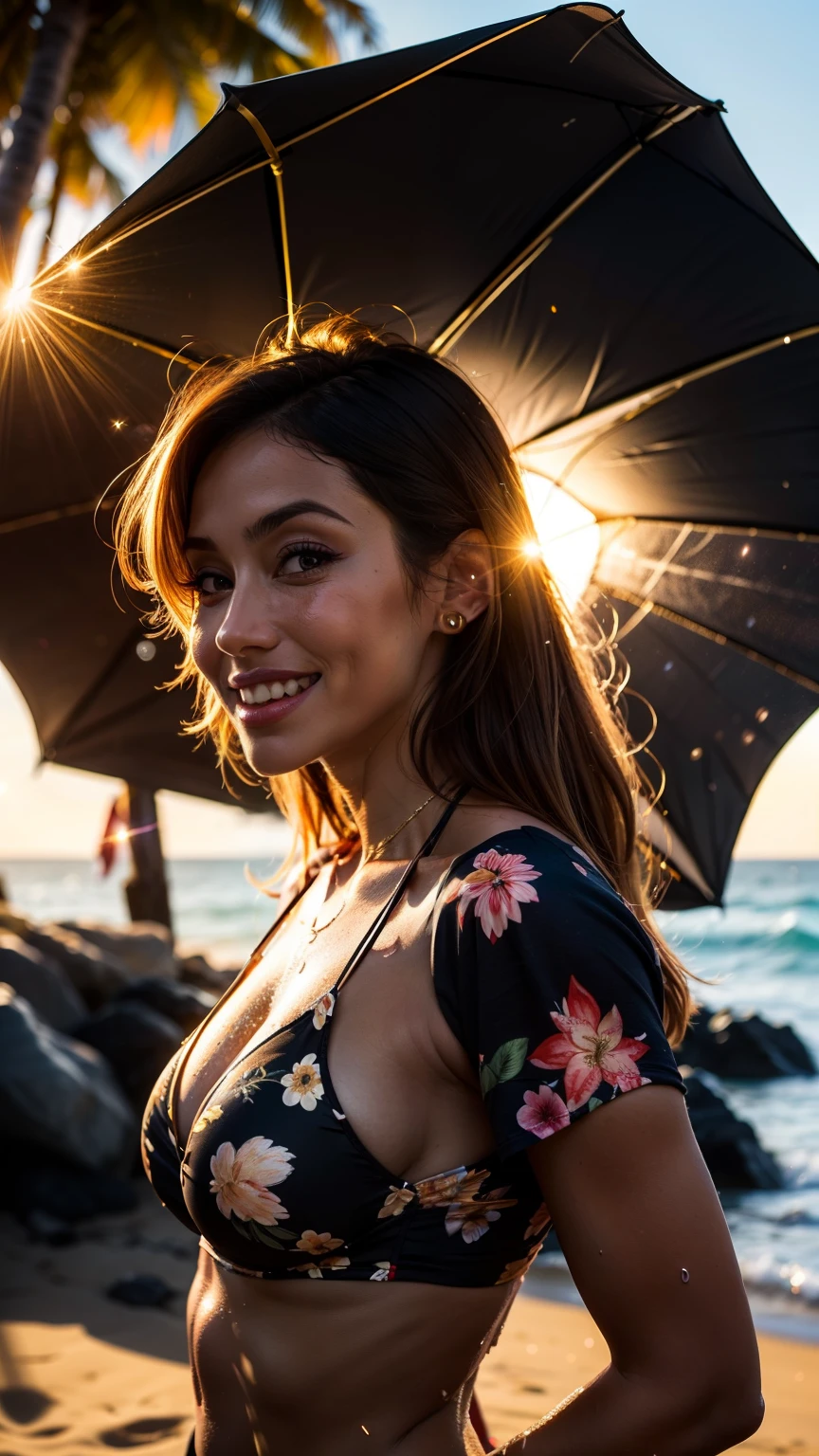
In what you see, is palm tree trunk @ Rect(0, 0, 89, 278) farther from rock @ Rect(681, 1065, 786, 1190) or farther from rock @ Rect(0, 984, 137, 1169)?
rock @ Rect(681, 1065, 786, 1190)

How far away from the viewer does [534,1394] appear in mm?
4961

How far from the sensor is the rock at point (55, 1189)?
629cm

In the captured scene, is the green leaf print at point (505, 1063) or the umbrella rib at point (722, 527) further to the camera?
the umbrella rib at point (722, 527)

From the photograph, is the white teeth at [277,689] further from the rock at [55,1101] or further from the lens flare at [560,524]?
the rock at [55,1101]

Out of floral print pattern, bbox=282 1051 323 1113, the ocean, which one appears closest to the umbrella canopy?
the ocean

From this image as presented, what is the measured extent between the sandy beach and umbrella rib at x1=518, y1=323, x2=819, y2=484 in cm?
391

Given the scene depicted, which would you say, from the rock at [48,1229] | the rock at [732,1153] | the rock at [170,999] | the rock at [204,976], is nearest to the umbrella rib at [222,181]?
the rock at [48,1229]

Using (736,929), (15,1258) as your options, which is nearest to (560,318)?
(15,1258)

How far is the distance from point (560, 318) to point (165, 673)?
1519 mm

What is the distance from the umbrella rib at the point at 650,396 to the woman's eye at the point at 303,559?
103 cm

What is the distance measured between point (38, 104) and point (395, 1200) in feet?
38.8

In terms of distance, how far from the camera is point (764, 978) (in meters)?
20.4

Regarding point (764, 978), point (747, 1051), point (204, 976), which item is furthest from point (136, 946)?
point (764, 978)

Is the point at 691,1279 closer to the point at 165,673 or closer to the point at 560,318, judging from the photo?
the point at 560,318
